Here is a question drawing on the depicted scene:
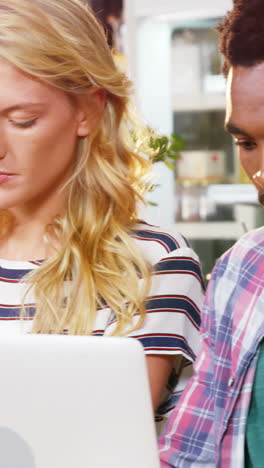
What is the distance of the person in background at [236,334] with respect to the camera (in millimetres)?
1087

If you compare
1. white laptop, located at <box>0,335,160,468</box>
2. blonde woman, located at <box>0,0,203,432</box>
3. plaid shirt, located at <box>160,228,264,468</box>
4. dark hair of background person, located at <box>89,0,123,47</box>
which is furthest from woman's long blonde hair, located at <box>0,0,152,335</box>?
dark hair of background person, located at <box>89,0,123,47</box>

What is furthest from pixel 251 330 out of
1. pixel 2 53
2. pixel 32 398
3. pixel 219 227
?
pixel 219 227

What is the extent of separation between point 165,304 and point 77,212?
10.3 inches

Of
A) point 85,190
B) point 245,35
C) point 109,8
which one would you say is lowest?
point 85,190

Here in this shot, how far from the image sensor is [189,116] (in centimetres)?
372

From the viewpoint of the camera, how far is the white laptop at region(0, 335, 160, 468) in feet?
2.62

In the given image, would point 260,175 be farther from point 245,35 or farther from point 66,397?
point 66,397

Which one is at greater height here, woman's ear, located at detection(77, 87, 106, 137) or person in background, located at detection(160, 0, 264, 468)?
woman's ear, located at detection(77, 87, 106, 137)

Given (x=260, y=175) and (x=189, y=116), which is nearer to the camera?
(x=260, y=175)

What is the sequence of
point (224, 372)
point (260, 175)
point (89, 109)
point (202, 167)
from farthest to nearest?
point (202, 167), point (89, 109), point (224, 372), point (260, 175)

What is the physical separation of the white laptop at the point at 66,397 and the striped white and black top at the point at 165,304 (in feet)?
1.81

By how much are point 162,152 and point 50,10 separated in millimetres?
549

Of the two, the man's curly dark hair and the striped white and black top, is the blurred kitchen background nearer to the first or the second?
the striped white and black top

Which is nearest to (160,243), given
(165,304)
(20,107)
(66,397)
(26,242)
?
(165,304)
